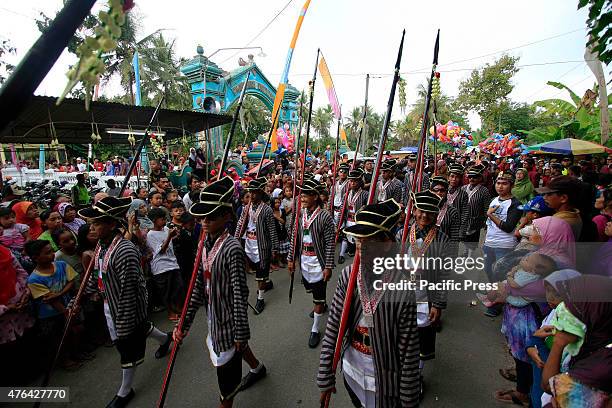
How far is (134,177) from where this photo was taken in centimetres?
1105

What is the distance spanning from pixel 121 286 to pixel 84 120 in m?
7.15

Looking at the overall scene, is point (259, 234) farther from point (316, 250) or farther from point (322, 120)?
point (322, 120)

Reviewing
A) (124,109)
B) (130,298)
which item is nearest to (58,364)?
(130,298)

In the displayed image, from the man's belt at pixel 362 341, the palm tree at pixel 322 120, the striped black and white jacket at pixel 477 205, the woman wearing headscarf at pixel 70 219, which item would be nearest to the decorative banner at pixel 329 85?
the striped black and white jacket at pixel 477 205

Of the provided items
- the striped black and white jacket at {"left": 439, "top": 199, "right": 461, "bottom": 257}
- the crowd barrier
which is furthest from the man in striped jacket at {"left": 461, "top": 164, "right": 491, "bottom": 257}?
the crowd barrier

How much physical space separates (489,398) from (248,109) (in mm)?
32072

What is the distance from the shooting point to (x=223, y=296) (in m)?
2.70

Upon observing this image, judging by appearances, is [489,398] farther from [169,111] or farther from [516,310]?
[169,111]

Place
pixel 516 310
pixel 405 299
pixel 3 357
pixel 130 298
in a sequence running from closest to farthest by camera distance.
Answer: pixel 405 299
pixel 516 310
pixel 130 298
pixel 3 357

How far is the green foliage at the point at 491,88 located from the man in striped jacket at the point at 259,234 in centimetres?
3117

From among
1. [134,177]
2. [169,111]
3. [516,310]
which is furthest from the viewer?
[134,177]

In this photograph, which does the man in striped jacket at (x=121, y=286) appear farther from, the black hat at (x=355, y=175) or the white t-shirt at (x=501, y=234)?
the white t-shirt at (x=501, y=234)

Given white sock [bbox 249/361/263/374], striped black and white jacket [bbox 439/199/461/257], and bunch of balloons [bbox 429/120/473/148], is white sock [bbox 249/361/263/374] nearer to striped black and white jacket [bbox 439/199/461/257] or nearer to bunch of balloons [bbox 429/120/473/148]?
striped black and white jacket [bbox 439/199/461/257]

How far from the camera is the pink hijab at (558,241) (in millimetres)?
2936
